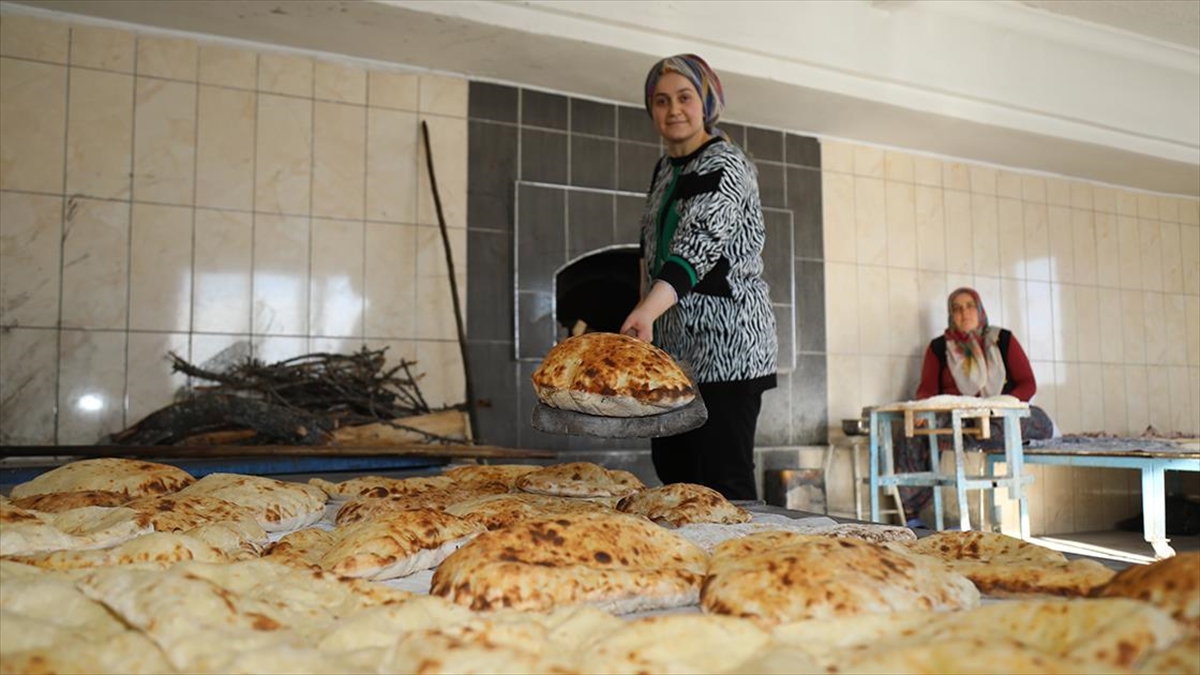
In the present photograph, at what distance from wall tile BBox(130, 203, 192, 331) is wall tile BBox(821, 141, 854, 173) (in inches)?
158

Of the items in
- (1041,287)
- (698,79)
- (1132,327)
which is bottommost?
(1132,327)

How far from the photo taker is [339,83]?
15.4ft

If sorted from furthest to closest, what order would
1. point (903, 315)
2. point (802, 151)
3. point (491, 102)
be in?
1. point (903, 315)
2. point (802, 151)
3. point (491, 102)

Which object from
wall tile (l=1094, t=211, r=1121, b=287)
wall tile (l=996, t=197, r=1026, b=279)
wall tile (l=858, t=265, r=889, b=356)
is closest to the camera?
wall tile (l=858, t=265, r=889, b=356)

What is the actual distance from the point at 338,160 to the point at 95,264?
4.06 feet

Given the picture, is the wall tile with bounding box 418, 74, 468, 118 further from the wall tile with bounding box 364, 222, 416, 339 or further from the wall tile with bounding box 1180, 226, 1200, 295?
the wall tile with bounding box 1180, 226, 1200, 295

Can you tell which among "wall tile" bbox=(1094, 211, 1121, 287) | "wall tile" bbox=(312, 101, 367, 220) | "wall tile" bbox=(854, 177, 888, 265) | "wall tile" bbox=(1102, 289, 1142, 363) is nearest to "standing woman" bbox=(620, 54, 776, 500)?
"wall tile" bbox=(312, 101, 367, 220)

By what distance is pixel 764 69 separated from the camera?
16.5 ft

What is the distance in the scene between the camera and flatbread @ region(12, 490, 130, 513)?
4.66ft

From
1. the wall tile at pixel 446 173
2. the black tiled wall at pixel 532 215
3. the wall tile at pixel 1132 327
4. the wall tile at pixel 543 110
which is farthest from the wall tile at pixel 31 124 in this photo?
the wall tile at pixel 1132 327

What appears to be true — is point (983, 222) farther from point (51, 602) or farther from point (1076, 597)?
point (51, 602)

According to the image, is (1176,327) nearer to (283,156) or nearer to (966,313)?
(966,313)

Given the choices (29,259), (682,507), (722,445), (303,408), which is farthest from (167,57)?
(682,507)

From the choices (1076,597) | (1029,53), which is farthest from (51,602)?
(1029,53)
